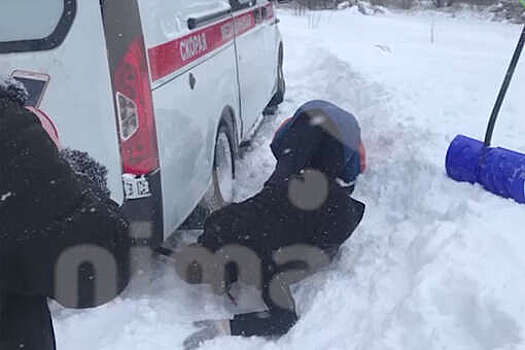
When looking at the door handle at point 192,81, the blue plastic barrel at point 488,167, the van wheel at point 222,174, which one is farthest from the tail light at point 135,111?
the blue plastic barrel at point 488,167

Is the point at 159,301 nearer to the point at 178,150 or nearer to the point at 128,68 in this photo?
the point at 178,150

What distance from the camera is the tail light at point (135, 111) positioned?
10.2 ft

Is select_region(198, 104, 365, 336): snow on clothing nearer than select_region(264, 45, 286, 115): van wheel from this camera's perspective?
Yes

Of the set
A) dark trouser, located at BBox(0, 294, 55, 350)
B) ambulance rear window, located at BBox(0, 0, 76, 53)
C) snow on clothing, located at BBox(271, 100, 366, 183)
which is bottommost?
snow on clothing, located at BBox(271, 100, 366, 183)

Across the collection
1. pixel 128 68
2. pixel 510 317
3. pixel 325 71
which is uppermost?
pixel 128 68

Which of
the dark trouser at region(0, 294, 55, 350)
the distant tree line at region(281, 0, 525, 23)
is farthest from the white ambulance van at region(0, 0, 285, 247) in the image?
the distant tree line at region(281, 0, 525, 23)

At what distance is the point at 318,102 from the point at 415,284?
61.1 inches

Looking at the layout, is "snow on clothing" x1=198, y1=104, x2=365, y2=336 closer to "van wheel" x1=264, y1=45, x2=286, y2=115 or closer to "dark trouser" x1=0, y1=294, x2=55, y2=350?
"dark trouser" x1=0, y1=294, x2=55, y2=350

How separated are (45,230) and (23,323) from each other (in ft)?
1.37

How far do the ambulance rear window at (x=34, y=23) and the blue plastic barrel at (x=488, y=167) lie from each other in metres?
2.80

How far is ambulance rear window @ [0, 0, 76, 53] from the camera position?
9.19 feet

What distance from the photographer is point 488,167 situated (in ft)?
14.2

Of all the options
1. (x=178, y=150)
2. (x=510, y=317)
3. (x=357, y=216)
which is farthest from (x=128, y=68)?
(x=510, y=317)

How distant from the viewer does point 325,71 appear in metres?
10.7
